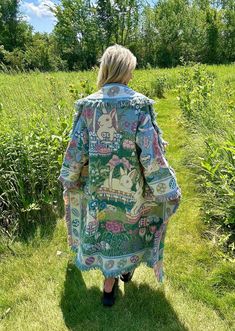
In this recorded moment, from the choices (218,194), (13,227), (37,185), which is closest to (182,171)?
(218,194)

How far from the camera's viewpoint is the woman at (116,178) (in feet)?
6.88

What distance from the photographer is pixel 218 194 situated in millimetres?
3604

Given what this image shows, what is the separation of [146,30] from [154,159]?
40.3 metres

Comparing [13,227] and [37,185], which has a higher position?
[37,185]

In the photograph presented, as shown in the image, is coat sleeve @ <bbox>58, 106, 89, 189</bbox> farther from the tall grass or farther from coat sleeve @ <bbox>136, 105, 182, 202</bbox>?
the tall grass

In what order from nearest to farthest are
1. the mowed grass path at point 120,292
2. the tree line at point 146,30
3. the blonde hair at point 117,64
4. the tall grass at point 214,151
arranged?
the blonde hair at point 117,64 → the mowed grass path at point 120,292 → the tall grass at point 214,151 → the tree line at point 146,30

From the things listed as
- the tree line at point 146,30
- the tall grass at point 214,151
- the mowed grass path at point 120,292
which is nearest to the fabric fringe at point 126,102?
the tall grass at point 214,151

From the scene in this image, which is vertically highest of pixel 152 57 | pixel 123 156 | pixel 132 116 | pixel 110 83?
pixel 110 83

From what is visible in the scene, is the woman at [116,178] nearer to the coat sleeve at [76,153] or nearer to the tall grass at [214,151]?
the coat sleeve at [76,153]

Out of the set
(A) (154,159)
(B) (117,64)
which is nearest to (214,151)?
(A) (154,159)

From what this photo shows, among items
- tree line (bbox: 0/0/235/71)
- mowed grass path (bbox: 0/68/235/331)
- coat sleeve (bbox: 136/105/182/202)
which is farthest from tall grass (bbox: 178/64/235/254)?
tree line (bbox: 0/0/235/71)

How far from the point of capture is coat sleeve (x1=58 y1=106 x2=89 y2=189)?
7.38 ft

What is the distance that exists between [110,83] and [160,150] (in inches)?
20.6

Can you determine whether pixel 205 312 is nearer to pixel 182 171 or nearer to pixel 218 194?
pixel 218 194
